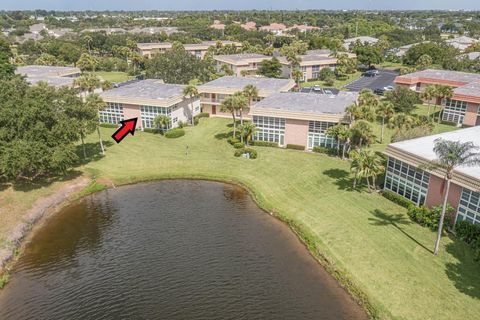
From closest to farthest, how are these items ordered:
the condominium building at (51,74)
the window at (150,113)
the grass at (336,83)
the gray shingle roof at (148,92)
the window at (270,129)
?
the window at (270,129), the window at (150,113), the gray shingle roof at (148,92), the condominium building at (51,74), the grass at (336,83)

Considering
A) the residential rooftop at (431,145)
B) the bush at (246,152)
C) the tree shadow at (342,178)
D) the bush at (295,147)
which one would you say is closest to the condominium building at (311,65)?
the bush at (295,147)

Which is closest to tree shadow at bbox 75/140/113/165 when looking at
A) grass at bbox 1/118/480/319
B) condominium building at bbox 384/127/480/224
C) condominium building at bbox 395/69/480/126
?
grass at bbox 1/118/480/319

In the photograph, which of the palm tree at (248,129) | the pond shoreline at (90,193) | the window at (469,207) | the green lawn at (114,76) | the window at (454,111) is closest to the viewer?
the pond shoreline at (90,193)

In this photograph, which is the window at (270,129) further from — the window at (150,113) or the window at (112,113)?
the window at (112,113)

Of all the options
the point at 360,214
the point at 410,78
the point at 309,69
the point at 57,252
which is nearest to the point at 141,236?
the point at 57,252

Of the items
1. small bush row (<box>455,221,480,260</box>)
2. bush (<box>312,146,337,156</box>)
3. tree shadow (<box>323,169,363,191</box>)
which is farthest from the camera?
bush (<box>312,146,337,156</box>)

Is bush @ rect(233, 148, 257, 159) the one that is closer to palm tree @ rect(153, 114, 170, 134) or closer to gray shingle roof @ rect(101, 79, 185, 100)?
palm tree @ rect(153, 114, 170, 134)

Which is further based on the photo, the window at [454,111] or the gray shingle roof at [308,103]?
the window at [454,111]
